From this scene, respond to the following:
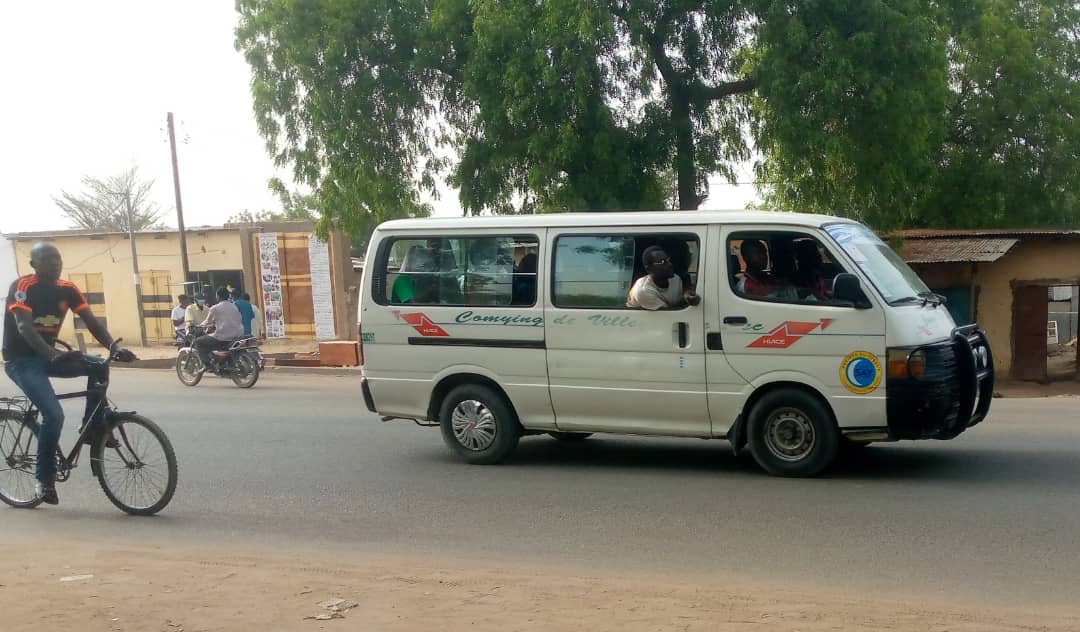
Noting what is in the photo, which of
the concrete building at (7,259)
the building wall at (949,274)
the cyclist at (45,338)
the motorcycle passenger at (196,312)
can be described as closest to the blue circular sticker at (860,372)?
the cyclist at (45,338)

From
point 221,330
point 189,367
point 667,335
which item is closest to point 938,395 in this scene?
point 667,335

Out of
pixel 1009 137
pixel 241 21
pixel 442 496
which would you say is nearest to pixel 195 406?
pixel 442 496

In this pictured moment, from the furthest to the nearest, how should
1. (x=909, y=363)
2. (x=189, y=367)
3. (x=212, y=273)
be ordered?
(x=212, y=273) → (x=189, y=367) → (x=909, y=363)

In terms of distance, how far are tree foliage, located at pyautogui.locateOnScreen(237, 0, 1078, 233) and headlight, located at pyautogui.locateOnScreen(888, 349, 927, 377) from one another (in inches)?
386

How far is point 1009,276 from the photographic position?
19.5 metres

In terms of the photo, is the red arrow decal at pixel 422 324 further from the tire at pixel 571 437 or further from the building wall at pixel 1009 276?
the building wall at pixel 1009 276

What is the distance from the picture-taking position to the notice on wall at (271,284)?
112 feet

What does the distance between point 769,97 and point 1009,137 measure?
424 inches

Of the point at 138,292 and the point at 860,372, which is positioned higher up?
the point at 138,292

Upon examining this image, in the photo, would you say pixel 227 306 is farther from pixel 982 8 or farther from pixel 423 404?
pixel 982 8

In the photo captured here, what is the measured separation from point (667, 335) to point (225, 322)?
12.3m

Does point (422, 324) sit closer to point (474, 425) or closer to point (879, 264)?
point (474, 425)

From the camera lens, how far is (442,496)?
26.3 feet

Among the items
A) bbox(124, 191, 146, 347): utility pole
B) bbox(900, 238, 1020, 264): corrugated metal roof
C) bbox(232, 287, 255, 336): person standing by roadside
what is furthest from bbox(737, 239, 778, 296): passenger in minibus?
bbox(124, 191, 146, 347): utility pole
